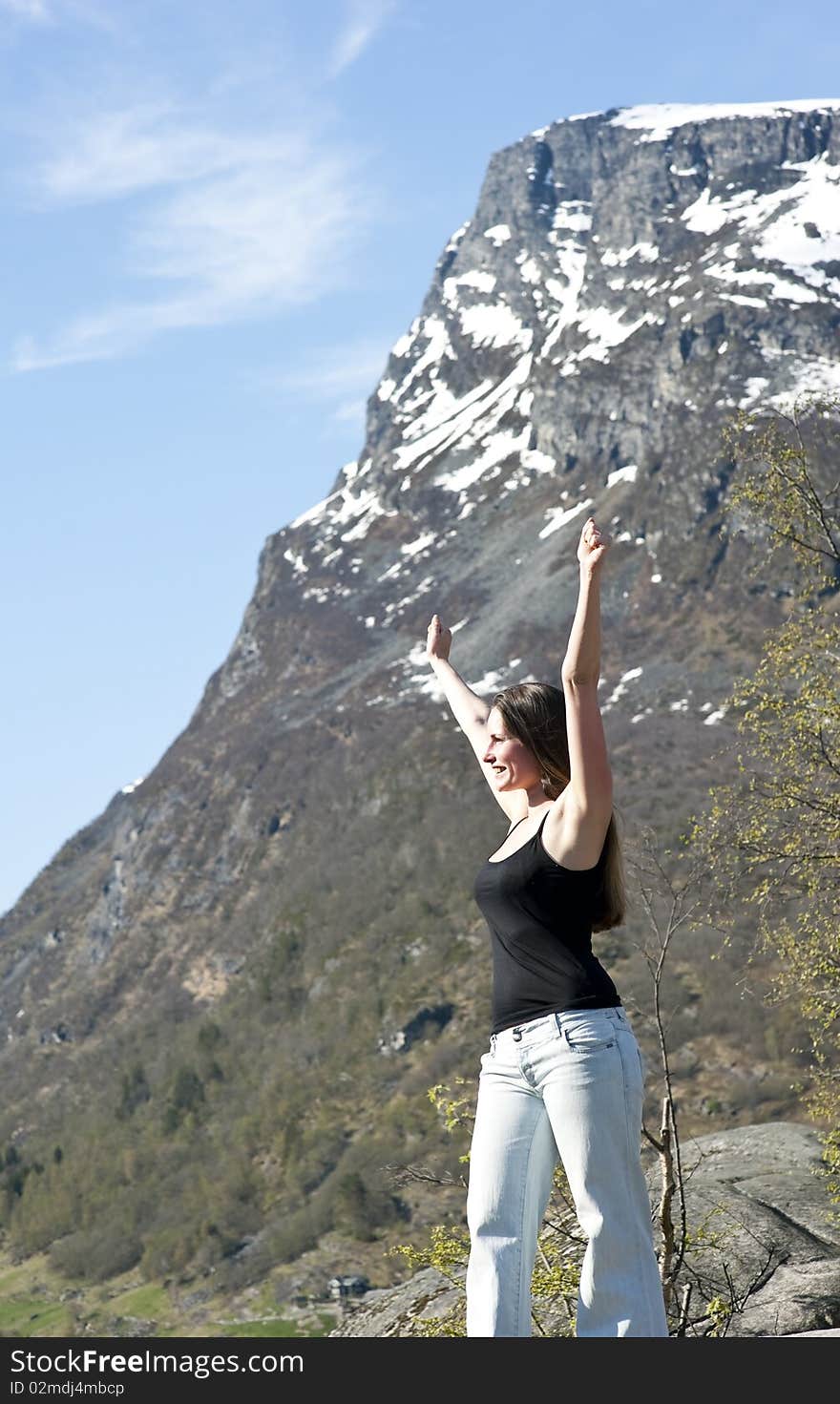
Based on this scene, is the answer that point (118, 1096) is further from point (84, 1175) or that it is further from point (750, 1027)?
point (750, 1027)

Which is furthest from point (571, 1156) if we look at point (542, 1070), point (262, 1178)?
point (262, 1178)

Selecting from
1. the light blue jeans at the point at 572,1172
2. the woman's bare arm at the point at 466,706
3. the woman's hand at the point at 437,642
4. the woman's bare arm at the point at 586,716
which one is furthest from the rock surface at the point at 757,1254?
the woman's hand at the point at 437,642

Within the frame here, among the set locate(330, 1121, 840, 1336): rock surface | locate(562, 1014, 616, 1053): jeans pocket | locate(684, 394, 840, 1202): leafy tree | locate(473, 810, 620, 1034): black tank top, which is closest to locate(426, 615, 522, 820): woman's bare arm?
locate(473, 810, 620, 1034): black tank top

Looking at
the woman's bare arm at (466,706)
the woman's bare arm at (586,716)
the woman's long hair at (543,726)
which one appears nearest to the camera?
the woman's bare arm at (586,716)

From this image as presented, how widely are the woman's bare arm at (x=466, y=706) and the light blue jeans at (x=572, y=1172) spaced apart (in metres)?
1.06

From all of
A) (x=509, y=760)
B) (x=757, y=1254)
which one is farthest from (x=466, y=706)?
(x=757, y=1254)

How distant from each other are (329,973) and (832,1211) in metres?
148

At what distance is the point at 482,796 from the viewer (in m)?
170

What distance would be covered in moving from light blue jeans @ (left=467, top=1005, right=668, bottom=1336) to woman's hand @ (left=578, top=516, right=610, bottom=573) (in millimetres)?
1687

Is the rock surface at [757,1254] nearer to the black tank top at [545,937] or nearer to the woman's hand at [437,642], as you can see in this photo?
the black tank top at [545,937]

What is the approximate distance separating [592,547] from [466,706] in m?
1.39

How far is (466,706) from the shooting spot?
24.0 ft

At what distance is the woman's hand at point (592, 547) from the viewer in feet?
20.0

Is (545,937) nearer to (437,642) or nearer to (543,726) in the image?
(543,726)
